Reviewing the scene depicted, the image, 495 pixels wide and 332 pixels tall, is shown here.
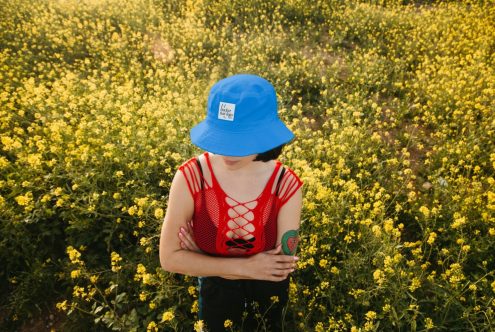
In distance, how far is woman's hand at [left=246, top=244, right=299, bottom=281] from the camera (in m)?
1.46

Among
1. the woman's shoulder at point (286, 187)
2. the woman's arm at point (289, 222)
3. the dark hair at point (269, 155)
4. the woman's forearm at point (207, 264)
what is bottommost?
the woman's forearm at point (207, 264)

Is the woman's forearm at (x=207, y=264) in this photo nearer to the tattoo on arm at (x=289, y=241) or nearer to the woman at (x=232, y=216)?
the woman at (x=232, y=216)

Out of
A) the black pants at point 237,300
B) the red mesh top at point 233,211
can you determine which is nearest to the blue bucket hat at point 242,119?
the red mesh top at point 233,211

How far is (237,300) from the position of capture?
6.10ft

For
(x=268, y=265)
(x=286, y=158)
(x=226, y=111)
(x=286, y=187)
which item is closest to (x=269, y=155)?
(x=286, y=187)

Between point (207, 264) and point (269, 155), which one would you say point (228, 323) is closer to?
point (207, 264)

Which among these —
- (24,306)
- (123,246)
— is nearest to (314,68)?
(123,246)

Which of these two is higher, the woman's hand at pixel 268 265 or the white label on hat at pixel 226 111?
the white label on hat at pixel 226 111

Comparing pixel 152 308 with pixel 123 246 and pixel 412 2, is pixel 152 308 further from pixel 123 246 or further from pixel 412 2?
pixel 412 2

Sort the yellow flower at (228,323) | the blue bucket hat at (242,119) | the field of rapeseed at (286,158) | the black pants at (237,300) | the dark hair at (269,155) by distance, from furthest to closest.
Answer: the field of rapeseed at (286,158)
the yellow flower at (228,323)
the black pants at (237,300)
the dark hair at (269,155)
the blue bucket hat at (242,119)

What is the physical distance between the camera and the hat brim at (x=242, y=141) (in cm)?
122

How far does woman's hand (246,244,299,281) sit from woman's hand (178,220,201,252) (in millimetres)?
265

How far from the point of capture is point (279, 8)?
27.1 feet

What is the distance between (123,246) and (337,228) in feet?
6.48
